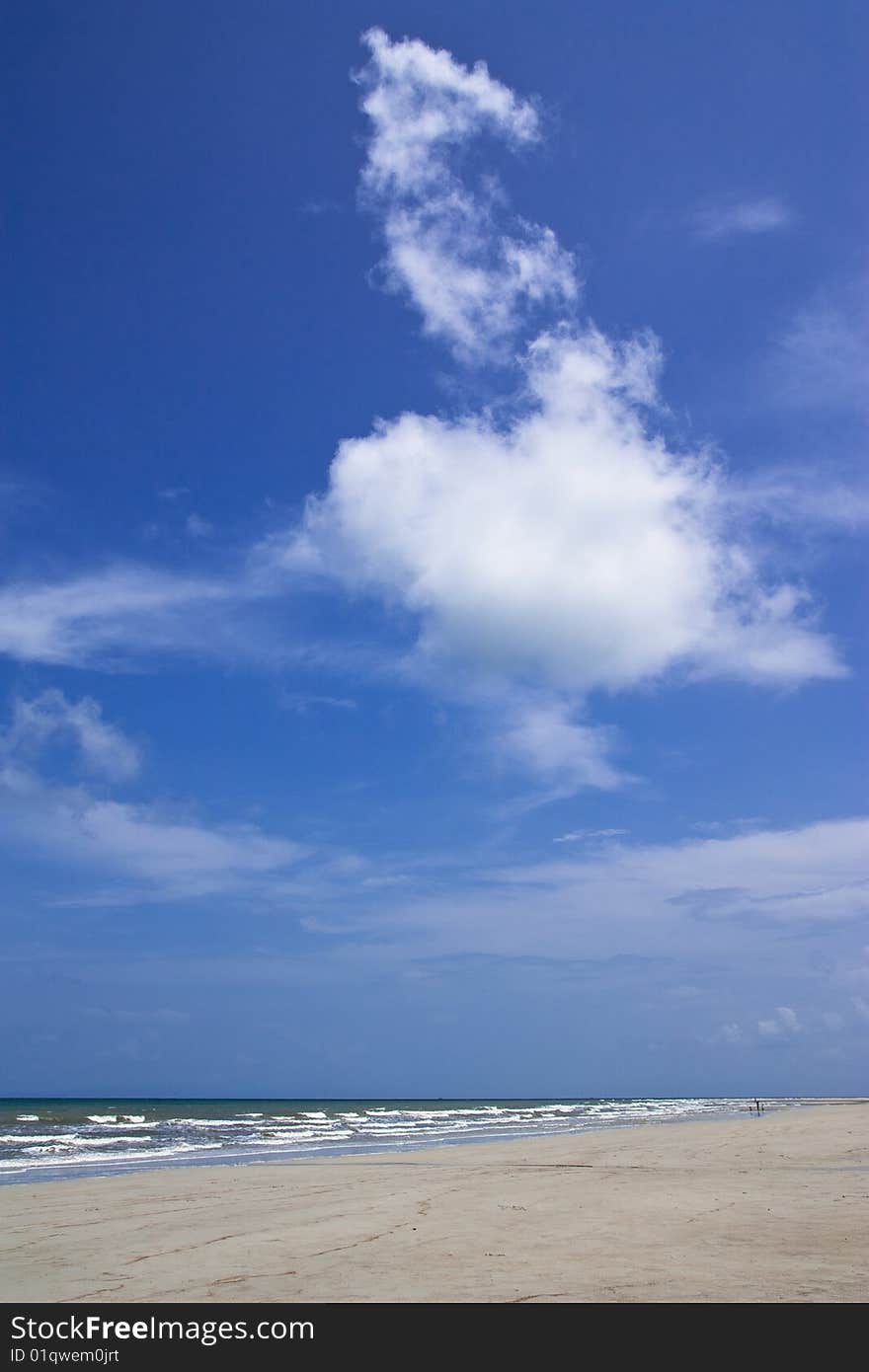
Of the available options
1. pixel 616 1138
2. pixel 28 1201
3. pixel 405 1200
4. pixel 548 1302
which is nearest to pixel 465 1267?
pixel 548 1302

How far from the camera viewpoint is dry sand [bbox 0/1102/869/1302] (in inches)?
333

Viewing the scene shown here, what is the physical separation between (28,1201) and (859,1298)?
1627 cm

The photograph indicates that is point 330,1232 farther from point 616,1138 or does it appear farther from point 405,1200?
point 616,1138

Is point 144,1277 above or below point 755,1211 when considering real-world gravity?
above

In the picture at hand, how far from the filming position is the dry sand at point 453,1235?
8469 mm

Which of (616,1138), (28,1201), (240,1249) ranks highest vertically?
(240,1249)

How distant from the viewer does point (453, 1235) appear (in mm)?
11578

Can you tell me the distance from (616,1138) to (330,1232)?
2791 cm

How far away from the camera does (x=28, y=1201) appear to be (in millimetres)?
17844

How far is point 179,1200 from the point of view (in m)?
17.2
